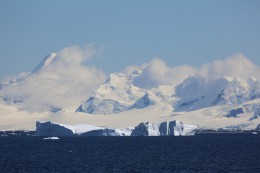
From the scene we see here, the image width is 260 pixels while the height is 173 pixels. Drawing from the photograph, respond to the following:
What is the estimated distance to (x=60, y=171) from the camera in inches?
3135

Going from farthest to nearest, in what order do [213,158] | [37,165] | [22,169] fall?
[213,158], [37,165], [22,169]

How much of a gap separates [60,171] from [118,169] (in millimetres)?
7287

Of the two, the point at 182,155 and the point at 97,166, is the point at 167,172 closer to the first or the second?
the point at 97,166

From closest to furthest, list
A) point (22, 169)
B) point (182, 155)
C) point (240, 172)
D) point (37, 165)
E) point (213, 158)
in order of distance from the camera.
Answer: point (240, 172) < point (22, 169) < point (37, 165) < point (213, 158) < point (182, 155)

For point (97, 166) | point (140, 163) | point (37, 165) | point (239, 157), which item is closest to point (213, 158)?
point (239, 157)

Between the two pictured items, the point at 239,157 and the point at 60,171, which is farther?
the point at 239,157

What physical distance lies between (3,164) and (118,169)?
1722 centimetres

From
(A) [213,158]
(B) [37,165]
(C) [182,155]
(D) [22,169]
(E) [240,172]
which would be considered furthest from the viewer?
(C) [182,155]

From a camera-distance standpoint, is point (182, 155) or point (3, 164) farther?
point (182, 155)

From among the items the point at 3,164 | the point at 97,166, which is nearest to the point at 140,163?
the point at 97,166

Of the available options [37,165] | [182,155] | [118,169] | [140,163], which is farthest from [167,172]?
[182,155]

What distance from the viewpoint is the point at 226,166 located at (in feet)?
274

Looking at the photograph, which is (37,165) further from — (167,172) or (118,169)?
(167,172)

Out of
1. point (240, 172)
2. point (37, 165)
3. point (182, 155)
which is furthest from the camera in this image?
point (182, 155)
